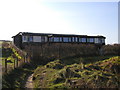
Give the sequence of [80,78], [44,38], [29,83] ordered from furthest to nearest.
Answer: [44,38], [80,78], [29,83]

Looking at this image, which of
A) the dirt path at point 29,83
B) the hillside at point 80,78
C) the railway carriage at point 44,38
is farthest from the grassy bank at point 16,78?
the railway carriage at point 44,38

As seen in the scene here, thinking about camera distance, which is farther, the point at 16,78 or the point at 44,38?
the point at 44,38

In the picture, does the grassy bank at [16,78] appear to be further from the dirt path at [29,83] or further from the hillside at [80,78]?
the hillside at [80,78]

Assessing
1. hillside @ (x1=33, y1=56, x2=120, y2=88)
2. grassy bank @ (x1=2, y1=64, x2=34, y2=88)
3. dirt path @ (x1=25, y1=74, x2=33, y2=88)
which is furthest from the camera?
hillside @ (x1=33, y1=56, x2=120, y2=88)

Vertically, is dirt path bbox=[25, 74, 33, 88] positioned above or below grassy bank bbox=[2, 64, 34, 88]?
below

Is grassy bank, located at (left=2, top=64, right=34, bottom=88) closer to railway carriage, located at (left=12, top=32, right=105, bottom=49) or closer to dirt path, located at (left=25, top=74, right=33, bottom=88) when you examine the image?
dirt path, located at (left=25, top=74, right=33, bottom=88)

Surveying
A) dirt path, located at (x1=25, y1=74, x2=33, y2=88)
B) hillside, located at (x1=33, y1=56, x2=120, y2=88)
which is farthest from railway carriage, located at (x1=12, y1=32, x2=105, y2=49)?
dirt path, located at (x1=25, y1=74, x2=33, y2=88)

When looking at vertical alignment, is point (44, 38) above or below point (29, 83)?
above

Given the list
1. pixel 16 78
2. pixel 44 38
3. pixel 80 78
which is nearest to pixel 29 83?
pixel 16 78

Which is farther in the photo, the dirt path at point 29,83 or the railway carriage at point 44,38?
the railway carriage at point 44,38

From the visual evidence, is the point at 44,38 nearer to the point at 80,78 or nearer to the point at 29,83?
the point at 80,78

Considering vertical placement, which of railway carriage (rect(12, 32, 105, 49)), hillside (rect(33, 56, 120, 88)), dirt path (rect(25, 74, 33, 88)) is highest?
railway carriage (rect(12, 32, 105, 49))

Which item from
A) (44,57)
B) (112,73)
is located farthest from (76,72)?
(44,57)

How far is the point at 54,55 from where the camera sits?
4722 cm
